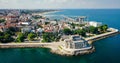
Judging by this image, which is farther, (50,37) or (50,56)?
(50,37)

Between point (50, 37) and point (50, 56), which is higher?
point (50, 37)

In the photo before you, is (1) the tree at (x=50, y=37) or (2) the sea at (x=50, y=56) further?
(1) the tree at (x=50, y=37)

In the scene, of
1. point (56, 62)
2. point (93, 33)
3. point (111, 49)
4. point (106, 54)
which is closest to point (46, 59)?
point (56, 62)

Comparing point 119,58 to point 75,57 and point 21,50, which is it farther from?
point 21,50

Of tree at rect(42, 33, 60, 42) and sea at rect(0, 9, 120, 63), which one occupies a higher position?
tree at rect(42, 33, 60, 42)

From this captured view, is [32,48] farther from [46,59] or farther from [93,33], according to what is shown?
[93,33]

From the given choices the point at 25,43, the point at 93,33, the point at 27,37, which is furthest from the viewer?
the point at 93,33

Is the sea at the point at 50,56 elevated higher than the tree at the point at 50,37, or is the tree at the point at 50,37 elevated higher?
the tree at the point at 50,37

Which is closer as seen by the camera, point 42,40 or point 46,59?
point 46,59

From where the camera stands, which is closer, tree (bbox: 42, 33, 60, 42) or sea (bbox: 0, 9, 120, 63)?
sea (bbox: 0, 9, 120, 63)

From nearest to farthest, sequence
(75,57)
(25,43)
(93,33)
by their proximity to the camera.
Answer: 1. (75,57)
2. (25,43)
3. (93,33)
